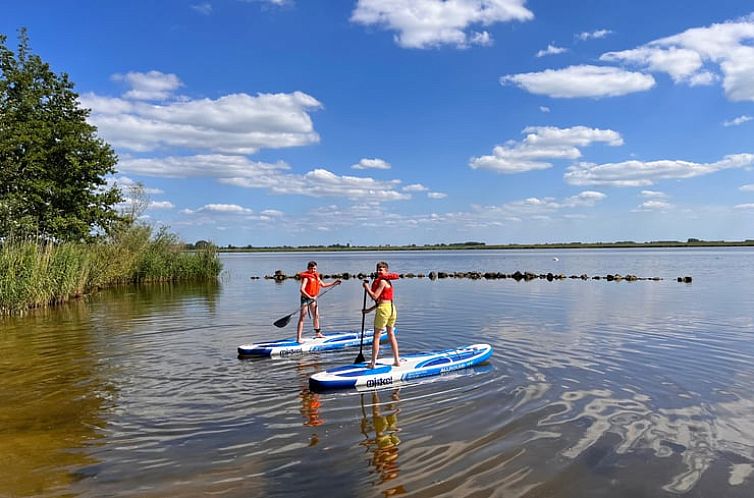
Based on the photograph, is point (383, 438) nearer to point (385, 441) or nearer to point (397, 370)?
point (385, 441)

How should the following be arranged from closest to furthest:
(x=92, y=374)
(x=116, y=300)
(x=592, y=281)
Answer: (x=92, y=374)
(x=116, y=300)
(x=592, y=281)

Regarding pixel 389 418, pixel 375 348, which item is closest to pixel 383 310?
pixel 375 348

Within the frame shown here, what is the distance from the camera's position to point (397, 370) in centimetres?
1045

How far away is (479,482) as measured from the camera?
5914 mm

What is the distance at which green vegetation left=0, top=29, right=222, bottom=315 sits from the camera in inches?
933

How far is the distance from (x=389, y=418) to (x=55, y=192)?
2788cm

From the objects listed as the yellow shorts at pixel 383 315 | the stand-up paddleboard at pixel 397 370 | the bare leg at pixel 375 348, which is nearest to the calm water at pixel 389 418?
the stand-up paddleboard at pixel 397 370

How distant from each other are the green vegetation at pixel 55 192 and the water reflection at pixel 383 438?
1769cm

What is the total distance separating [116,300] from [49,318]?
287 inches

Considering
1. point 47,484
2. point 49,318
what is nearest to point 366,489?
point 47,484

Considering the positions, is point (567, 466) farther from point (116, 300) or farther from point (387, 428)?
point (116, 300)

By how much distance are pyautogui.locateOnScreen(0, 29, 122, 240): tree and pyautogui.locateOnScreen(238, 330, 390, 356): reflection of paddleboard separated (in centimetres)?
1828

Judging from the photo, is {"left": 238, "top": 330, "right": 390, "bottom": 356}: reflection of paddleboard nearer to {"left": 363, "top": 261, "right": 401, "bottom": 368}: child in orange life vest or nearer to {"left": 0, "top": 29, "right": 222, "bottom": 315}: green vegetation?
{"left": 363, "top": 261, "right": 401, "bottom": 368}: child in orange life vest

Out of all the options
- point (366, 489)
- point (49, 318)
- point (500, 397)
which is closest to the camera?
point (366, 489)
